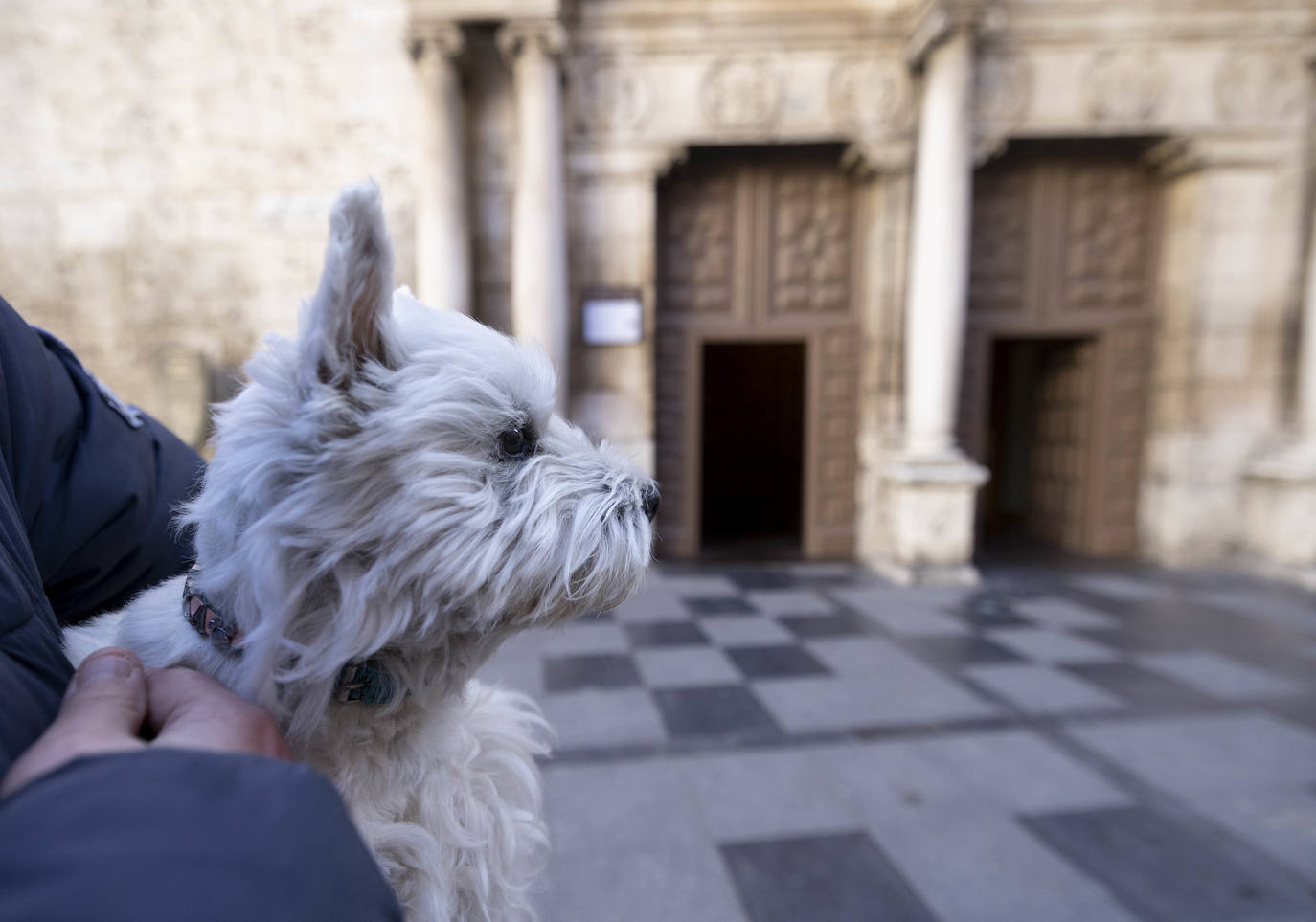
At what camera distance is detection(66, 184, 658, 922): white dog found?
2.48ft

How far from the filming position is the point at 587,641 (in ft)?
14.3

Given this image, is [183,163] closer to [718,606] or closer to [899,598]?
[718,606]

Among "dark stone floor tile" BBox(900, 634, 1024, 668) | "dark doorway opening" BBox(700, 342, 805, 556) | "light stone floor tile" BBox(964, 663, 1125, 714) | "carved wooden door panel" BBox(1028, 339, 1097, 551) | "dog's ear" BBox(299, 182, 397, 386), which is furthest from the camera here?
"dark doorway opening" BBox(700, 342, 805, 556)

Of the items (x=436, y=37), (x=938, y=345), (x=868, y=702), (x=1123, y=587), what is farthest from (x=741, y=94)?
(x=1123, y=587)

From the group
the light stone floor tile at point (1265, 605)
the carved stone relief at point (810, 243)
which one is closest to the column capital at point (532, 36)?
the carved stone relief at point (810, 243)

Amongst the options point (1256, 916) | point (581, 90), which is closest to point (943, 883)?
point (1256, 916)

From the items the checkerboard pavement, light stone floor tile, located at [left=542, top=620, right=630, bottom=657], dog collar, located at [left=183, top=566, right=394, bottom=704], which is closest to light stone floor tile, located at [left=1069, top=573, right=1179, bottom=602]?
the checkerboard pavement

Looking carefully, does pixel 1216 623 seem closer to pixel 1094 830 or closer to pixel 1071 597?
pixel 1071 597

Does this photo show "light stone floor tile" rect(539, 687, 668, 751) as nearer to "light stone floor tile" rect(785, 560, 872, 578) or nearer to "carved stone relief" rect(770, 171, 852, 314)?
"light stone floor tile" rect(785, 560, 872, 578)

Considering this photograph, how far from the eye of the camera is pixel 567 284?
635cm

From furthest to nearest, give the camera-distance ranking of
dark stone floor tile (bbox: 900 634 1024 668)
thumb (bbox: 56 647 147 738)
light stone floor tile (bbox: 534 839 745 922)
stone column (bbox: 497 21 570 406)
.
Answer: stone column (bbox: 497 21 570 406) < dark stone floor tile (bbox: 900 634 1024 668) < light stone floor tile (bbox: 534 839 745 922) < thumb (bbox: 56 647 147 738)

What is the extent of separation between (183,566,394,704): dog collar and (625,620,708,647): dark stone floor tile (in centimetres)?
354

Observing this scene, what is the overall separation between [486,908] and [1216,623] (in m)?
5.94

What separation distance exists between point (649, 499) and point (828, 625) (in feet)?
13.1
